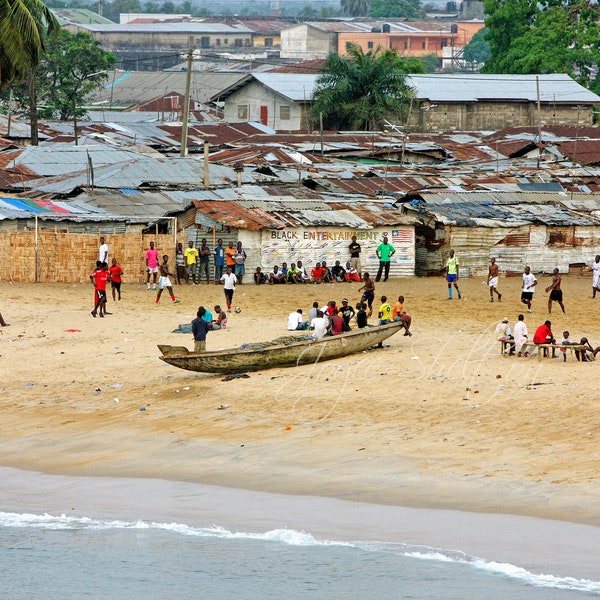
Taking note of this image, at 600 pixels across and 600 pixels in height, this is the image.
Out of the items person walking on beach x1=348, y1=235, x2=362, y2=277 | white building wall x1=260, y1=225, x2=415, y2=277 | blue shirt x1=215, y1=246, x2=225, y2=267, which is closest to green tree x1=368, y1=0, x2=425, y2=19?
white building wall x1=260, y1=225, x2=415, y2=277

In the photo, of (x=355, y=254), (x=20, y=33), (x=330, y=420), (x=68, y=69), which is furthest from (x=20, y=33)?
(x=68, y=69)

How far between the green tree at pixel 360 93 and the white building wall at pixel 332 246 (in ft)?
94.0

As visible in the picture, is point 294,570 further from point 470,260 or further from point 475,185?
point 475,185

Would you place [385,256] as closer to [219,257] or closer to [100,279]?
[219,257]

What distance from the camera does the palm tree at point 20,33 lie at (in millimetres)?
32625

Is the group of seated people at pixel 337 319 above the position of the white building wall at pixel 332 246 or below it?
below

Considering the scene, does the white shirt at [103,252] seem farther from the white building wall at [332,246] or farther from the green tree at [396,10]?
the green tree at [396,10]

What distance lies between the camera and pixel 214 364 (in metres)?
18.8

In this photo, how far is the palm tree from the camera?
32625 mm

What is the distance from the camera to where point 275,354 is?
19062mm

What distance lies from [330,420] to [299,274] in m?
15.0

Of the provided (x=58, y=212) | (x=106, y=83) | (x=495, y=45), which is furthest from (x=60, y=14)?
(x=58, y=212)

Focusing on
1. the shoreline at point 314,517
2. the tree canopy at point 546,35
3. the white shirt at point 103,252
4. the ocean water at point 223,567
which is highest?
the tree canopy at point 546,35

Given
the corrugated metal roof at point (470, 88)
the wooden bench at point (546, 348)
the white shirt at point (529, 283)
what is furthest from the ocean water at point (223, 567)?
the corrugated metal roof at point (470, 88)
